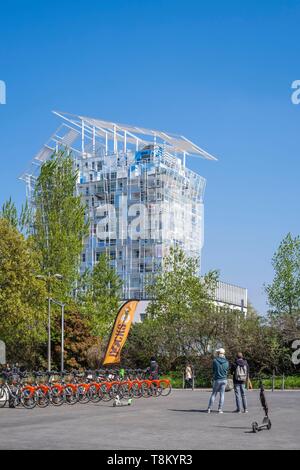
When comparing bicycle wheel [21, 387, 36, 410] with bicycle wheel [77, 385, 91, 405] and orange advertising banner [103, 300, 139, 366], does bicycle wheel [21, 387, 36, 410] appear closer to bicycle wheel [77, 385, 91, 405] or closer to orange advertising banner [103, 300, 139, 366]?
bicycle wheel [77, 385, 91, 405]

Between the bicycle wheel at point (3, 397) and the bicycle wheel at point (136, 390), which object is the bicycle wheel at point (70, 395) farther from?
the bicycle wheel at point (136, 390)

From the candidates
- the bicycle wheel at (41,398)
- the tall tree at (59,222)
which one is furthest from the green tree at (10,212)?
the bicycle wheel at (41,398)

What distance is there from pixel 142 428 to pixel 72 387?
9.16 m

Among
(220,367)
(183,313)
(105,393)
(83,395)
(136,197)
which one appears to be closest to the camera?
(220,367)

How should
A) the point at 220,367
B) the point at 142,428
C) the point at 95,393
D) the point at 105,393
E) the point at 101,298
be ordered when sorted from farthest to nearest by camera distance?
the point at 101,298 → the point at 105,393 → the point at 95,393 → the point at 220,367 → the point at 142,428

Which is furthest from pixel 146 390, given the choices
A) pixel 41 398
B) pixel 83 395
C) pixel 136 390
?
pixel 41 398

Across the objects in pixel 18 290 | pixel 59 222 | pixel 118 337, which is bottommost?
pixel 118 337

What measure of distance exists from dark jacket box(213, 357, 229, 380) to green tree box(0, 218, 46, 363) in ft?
69.4

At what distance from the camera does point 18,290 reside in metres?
40.8

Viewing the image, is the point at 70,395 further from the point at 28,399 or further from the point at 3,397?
the point at 3,397

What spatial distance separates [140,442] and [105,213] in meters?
91.7

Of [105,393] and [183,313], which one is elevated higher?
[183,313]

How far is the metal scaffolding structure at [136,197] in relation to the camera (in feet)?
326

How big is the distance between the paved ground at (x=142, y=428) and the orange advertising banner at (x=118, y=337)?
1496 centimetres
